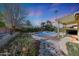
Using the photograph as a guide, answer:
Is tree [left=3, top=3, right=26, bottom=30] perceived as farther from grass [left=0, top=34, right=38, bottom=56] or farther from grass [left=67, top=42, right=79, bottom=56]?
grass [left=67, top=42, right=79, bottom=56]

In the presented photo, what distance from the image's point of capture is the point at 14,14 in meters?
1.32

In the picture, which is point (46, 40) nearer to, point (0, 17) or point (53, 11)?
point (53, 11)

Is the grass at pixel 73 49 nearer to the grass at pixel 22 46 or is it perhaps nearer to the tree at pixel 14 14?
the grass at pixel 22 46

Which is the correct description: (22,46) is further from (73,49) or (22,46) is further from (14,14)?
(73,49)

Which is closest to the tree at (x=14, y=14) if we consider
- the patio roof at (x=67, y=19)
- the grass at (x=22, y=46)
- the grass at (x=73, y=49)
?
the grass at (x=22, y=46)

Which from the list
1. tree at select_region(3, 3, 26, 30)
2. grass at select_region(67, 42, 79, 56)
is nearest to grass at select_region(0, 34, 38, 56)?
tree at select_region(3, 3, 26, 30)

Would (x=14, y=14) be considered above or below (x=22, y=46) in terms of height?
above

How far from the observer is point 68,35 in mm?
1312

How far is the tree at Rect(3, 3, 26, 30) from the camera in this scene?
4.32 feet

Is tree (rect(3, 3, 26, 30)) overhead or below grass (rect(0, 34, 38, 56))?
overhead

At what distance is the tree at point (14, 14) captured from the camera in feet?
4.32

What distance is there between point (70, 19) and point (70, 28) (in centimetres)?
7

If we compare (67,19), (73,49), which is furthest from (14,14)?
(73,49)

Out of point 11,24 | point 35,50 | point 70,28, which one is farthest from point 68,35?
point 11,24
